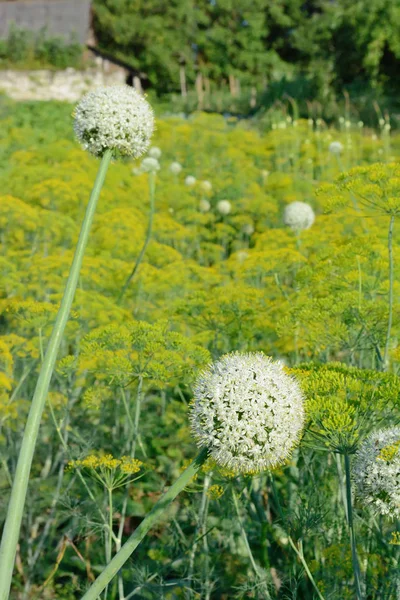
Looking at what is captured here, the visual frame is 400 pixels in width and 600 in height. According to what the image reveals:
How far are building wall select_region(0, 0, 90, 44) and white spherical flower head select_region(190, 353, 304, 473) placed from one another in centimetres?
3220

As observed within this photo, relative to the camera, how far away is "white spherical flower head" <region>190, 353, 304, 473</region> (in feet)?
5.05

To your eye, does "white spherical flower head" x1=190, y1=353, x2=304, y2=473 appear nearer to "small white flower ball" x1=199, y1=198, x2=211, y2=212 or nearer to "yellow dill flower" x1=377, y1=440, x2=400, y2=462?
"yellow dill flower" x1=377, y1=440, x2=400, y2=462

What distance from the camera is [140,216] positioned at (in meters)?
6.02

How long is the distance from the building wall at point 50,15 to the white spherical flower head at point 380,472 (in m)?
32.1

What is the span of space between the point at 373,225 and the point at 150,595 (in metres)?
2.99

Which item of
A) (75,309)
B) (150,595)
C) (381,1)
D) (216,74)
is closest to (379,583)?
(150,595)

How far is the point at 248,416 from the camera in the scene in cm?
155

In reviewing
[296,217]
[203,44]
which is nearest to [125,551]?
[296,217]

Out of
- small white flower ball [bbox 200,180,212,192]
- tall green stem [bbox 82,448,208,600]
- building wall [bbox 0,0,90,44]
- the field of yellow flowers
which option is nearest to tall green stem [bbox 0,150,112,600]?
tall green stem [bbox 82,448,208,600]

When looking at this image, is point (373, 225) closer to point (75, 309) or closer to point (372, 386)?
point (75, 309)

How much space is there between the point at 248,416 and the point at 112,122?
3.63ft

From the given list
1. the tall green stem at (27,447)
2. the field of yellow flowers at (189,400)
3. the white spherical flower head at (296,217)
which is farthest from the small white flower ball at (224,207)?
the tall green stem at (27,447)

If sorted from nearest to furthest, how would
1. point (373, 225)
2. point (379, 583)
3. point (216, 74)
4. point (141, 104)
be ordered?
point (141, 104) < point (379, 583) < point (373, 225) < point (216, 74)

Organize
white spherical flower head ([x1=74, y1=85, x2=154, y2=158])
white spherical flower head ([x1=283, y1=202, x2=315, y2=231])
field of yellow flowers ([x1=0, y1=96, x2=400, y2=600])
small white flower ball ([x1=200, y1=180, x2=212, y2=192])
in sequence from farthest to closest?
small white flower ball ([x1=200, y1=180, x2=212, y2=192]), white spherical flower head ([x1=283, y1=202, x2=315, y2=231]), field of yellow flowers ([x1=0, y1=96, x2=400, y2=600]), white spherical flower head ([x1=74, y1=85, x2=154, y2=158])
